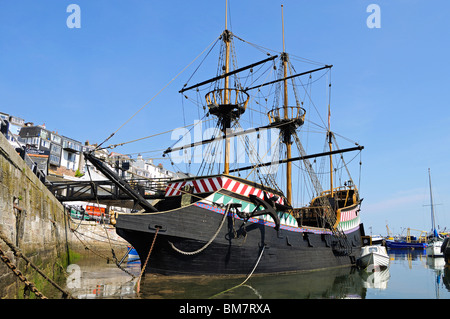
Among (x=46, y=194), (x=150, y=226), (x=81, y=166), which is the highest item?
(x=81, y=166)

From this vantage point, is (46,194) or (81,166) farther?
(81,166)

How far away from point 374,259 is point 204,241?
48.7 ft

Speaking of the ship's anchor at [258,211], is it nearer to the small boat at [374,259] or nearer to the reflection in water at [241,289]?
the reflection in water at [241,289]

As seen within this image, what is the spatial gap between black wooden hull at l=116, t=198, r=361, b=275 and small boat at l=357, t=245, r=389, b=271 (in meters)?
9.09

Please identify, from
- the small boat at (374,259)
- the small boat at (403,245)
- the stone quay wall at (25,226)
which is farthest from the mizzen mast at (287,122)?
the small boat at (403,245)

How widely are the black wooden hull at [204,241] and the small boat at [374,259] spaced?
909cm

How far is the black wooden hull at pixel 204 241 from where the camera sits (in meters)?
12.9

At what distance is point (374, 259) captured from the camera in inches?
899

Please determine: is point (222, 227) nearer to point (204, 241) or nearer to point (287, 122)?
point (204, 241)

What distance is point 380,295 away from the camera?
12.4 m

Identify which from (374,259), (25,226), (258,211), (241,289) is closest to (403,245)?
(374,259)
